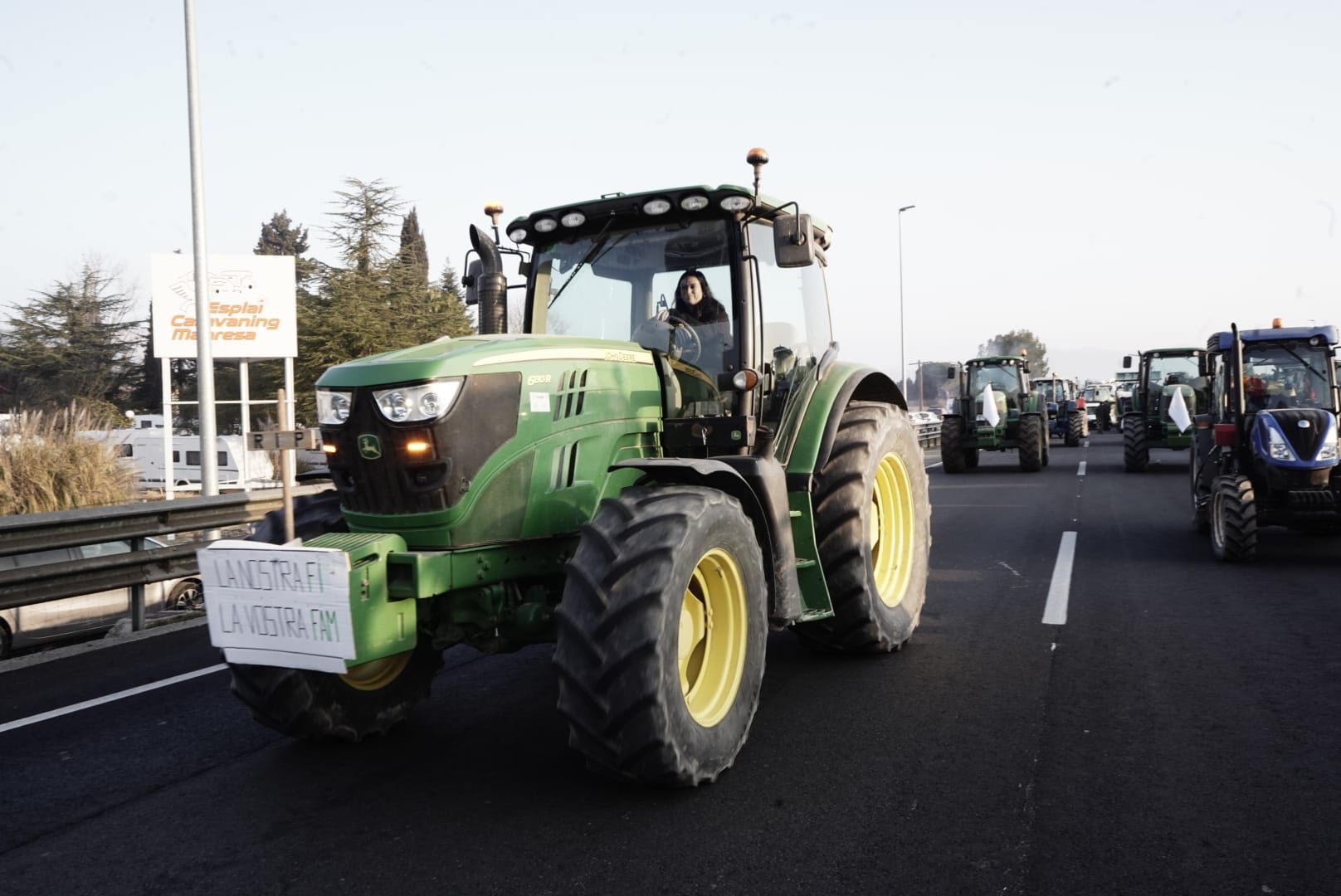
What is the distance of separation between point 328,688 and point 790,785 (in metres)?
2.09

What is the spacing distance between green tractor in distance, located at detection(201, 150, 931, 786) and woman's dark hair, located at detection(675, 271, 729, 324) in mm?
11

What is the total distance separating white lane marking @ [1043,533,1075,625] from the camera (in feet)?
25.2

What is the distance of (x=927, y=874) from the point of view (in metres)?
3.50

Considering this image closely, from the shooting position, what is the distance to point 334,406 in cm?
449

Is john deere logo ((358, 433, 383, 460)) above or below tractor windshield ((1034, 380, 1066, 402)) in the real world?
below

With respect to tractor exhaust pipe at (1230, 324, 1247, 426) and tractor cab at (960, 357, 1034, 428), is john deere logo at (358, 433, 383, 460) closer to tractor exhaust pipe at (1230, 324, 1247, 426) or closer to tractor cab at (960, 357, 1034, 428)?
tractor exhaust pipe at (1230, 324, 1247, 426)

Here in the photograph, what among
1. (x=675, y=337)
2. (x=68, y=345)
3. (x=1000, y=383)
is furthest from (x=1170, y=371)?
(x=68, y=345)

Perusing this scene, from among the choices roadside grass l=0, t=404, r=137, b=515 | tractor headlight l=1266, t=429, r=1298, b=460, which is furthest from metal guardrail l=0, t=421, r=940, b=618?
tractor headlight l=1266, t=429, r=1298, b=460

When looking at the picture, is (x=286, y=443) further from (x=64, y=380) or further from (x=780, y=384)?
(x=64, y=380)

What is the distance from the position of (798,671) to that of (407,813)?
2668mm

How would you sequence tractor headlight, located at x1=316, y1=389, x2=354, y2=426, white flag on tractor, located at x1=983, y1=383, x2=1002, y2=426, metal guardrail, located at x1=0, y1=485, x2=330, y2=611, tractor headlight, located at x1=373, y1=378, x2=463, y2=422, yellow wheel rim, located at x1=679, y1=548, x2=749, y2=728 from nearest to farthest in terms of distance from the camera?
tractor headlight, located at x1=373, y1=378, x2=463, y2=422 < tractor headlight, located at x1=316, y1=389, x2=354, y2=426 < yellow wheel rim, located at x1=679, y1=548, x2=749, y2=728 < metal guardrail, located at x1=0, y1=485, x2=330, y2=611 < white flag on tractor, located at x1=983, y1=383, x2=1002, y2=426

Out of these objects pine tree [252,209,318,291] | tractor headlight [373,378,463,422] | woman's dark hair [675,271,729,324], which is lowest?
tractor headlight [373,378,463,422]

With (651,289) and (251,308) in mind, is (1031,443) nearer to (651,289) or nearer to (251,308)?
(651,289)

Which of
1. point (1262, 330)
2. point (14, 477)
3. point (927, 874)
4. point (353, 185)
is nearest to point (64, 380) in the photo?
point (353, 185)
